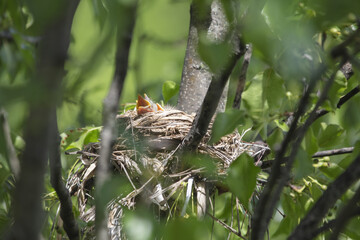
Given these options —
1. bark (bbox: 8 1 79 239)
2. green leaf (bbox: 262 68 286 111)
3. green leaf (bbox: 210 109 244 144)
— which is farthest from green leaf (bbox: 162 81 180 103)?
bark (bbox: 8 1 79 239)

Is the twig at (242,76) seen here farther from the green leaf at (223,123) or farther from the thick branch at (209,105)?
the green leaf at (223,123)

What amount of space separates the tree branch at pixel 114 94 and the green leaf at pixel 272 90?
85 cm

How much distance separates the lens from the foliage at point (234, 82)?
1.01 metres

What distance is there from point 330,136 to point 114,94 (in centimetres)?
173

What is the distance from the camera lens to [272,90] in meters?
1.82

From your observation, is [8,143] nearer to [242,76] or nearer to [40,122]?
[40,122]

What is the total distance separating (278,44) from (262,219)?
1.51 ft

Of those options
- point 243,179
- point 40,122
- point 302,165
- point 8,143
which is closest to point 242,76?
point 243,179

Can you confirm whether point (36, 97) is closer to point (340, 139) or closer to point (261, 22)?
point (261, 22)

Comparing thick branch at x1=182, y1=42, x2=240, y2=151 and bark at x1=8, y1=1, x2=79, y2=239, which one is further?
thick branch at x1=182, y1=42, x2=240, y2=151

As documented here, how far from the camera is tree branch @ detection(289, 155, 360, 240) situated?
1.24 meters

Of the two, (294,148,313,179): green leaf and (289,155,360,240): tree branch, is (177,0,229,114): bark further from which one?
(289,155,360,240): tree branch

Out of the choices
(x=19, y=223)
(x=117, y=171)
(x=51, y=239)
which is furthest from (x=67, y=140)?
(x=19, y=223)

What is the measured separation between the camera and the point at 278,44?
4.23 feet
